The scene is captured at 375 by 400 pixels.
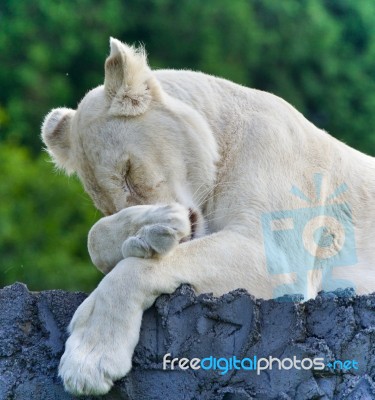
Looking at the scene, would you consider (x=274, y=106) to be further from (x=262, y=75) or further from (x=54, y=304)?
(x=262, y=75)

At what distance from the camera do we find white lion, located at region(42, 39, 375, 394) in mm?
4473

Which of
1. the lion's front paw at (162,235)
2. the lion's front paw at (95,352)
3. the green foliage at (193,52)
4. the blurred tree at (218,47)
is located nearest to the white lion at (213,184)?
the lion's front paw at (162,235)

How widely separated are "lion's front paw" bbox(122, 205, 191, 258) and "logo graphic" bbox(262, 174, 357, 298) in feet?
1.97

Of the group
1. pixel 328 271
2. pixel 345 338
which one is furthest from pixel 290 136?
pixel 345 338

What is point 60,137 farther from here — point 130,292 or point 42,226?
point 42,226

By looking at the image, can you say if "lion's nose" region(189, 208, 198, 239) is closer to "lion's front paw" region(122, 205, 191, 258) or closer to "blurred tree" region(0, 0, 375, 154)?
"lion's front paw" region(122, 205, 191, 258)

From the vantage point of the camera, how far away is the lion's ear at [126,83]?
200 inches

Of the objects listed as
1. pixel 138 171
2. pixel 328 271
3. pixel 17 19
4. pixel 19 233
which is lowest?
pixel 19 233

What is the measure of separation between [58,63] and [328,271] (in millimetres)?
12347

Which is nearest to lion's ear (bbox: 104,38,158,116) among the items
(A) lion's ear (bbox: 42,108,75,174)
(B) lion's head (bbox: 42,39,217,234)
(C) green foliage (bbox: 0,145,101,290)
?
(B) lion's head (bbox: 42,39,217,234)

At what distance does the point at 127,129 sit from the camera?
5070 millimetres

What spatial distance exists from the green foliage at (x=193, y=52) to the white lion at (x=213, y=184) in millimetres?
8880

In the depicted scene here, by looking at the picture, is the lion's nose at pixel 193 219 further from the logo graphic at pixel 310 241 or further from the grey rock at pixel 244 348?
the grey rock at pixel 244 348

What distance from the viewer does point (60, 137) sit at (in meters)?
→ 5.62
